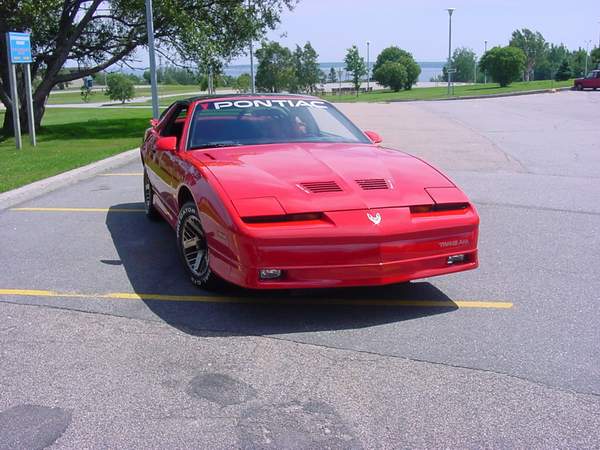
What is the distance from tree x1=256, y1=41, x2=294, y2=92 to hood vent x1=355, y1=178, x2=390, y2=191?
2115 inches

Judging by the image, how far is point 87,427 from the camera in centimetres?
311

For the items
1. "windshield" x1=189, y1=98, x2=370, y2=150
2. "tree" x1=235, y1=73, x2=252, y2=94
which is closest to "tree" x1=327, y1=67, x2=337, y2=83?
"tree" x1=235, y1=73, x2=252, y2=94

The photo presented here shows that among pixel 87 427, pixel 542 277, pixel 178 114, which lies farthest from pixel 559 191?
pixel 87 427

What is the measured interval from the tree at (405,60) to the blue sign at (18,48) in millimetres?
64172

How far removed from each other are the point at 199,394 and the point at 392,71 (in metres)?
72.4

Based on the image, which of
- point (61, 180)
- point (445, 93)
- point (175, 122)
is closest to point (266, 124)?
point (175, 122)

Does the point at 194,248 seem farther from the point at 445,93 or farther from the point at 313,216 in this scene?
the point at 445,93

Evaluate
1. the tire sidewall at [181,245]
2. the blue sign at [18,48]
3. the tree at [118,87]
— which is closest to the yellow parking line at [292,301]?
the tire sidewall at [181,245]

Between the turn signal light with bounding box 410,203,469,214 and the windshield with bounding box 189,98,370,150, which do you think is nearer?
the turn signal light with bounding box 410,203,469,214

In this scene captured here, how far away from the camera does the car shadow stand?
439cm

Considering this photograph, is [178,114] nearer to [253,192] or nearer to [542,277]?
[253,192]

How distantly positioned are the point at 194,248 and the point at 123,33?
17.8 m

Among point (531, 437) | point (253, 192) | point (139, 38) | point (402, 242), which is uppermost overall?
point (139, 38)

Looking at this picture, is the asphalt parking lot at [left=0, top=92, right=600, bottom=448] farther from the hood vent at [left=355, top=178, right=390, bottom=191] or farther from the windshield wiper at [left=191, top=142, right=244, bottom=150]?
the windshield wiper at [left=191, top=142, right=244, bottom=150]
